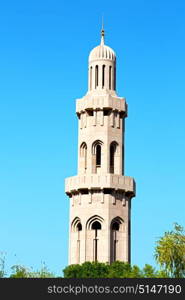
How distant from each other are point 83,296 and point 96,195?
46.3m

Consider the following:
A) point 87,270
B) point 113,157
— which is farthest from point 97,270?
point 113,157

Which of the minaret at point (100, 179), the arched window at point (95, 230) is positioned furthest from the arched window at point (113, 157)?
the arched window at point (95, 230)

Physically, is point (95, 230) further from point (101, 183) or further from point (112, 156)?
point (112, 156)

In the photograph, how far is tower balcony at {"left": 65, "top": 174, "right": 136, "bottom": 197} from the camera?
90.0 metres

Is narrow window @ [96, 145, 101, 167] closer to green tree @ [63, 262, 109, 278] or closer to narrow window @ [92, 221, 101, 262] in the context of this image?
narrow window @ [92, 221, 101, 262]

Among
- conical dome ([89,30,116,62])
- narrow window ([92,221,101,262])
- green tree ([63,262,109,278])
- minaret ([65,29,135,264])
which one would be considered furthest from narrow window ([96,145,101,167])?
green tree ([63,262,109,278])

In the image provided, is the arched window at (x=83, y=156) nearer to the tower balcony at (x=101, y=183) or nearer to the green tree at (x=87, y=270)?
the tower balcony at (x=101, y=183)

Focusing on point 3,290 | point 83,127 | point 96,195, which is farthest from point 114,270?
point 3,290

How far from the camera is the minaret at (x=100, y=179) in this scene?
90.2m

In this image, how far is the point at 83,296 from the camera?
4450cm

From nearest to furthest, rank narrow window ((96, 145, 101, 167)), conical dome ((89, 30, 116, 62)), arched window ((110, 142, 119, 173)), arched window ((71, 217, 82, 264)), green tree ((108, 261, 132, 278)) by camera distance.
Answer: green tree ((108, 261, 132, 278)), arched window ((71, 217, 82, 264)), arched window ((110, 142, 119, 173)), narrow window ((96, 145, 101, 167)), conical dome ((89, 30, 116, 62))

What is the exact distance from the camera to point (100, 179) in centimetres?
9019

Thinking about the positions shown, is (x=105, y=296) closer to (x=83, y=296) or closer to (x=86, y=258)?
(x=83, y=296)

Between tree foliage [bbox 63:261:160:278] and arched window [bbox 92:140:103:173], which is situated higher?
arched window [bbox 92:140:103:173]
